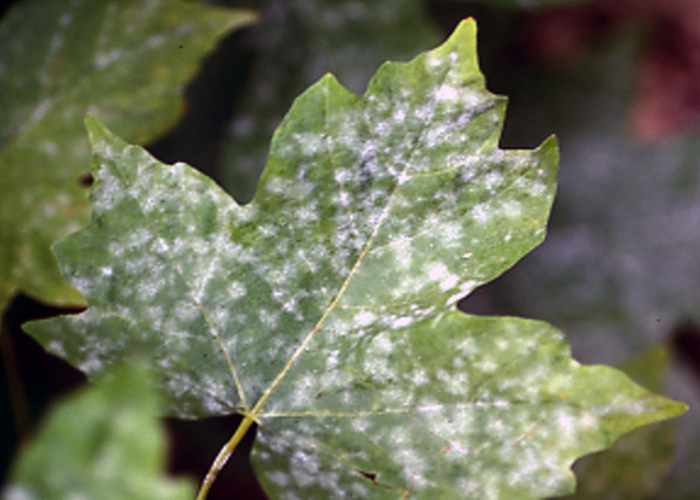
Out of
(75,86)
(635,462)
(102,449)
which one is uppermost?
(75,86)

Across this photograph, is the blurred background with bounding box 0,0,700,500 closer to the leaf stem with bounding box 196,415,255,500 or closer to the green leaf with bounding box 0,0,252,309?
the green leaf with bounding box 0,0,252,309

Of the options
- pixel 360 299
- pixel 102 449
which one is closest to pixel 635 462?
pixel 360 299

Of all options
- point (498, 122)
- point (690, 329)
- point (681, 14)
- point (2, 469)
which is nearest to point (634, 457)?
point (498, 122)

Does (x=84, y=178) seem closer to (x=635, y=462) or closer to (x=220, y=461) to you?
(x=220, y=461)

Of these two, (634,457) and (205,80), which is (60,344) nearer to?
(205,80)

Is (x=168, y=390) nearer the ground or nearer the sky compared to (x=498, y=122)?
nearer the ground
